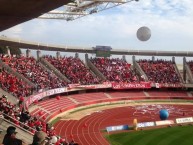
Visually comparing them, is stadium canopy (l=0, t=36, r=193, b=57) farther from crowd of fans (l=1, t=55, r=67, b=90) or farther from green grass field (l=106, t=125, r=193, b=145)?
green grass field (l=106, t=125, r=193, b=145)

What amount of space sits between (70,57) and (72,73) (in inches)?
254

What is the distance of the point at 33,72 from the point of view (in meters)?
41.1

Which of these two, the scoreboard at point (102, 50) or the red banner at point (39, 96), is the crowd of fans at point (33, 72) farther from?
the scoreboard at point (102, 50)

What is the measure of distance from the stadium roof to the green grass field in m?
20.4

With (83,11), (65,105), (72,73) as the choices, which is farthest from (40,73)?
(83,11)

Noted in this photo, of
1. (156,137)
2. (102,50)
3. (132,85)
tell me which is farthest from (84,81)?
(156,137)

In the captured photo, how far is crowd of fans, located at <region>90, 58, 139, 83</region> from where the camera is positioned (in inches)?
2256

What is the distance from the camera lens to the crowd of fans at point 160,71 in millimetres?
61213

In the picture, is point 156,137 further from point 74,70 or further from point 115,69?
point 115,69

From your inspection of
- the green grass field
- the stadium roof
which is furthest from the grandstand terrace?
the stadium roof

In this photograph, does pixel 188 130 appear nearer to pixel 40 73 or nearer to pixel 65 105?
pixel 65 105

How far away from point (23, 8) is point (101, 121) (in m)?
30.6

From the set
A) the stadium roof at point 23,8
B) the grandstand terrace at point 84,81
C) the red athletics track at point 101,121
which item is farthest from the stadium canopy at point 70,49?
the stadium roof at point 23,8

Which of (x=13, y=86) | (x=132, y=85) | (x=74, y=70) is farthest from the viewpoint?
(x=132, y=85)
